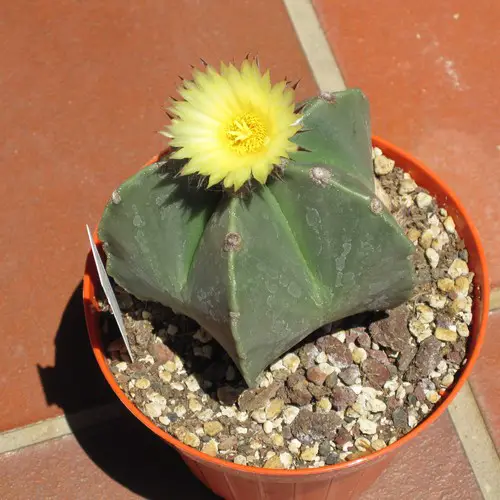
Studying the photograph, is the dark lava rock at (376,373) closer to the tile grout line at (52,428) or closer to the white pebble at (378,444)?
the white pebble at (378,444)

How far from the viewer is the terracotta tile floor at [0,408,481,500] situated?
121 cm

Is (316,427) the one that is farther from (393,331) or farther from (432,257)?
(432,257)

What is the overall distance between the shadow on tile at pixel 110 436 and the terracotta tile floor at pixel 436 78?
648 mm

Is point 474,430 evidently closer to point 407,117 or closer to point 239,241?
point 407,117

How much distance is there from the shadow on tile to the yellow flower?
629 mm

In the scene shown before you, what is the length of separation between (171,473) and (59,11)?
3.01 ft

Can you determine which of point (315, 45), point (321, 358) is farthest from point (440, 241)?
point (315, 45)

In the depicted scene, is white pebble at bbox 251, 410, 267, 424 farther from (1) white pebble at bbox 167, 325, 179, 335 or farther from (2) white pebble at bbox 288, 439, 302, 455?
(1) white pebble at bbox 167, 325, 179, 335

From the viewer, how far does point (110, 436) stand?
49.0 inches

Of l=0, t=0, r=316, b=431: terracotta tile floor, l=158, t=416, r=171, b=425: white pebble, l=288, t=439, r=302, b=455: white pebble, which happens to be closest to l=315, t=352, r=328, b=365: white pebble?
l=288, t=439, r=302, b=455: white pebble

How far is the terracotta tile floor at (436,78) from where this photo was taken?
1.39 meters

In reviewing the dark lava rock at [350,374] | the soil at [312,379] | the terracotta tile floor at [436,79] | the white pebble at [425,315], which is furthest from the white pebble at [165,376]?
the terracotta tile floor at [436,79]

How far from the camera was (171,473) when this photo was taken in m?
1.23

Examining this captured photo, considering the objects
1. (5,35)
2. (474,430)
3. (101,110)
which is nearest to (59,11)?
(5,35)
